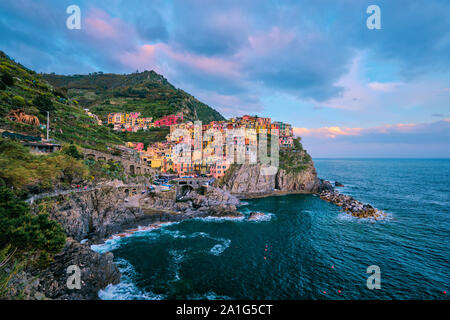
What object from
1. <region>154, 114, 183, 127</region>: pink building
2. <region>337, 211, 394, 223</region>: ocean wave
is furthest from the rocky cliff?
<region>154, 114, 183, 127</region>: pink building

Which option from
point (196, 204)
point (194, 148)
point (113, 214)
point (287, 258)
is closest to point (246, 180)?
point (196, 204)

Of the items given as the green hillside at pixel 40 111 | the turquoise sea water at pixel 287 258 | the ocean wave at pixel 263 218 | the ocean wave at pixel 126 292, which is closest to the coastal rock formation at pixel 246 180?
the ocean wave at pixel 263 218

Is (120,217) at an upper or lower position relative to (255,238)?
upper

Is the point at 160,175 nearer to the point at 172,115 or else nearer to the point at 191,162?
the point at 191,162

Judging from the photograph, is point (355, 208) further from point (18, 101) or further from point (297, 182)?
point (18, 101)

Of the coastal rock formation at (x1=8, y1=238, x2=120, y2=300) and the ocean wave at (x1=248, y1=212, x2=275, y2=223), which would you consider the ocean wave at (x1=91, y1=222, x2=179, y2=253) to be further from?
the ocean wave at (x1=248, y1=212, x2=275, y2=223)

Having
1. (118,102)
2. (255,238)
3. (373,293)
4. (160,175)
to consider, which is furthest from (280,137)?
(118,102)
